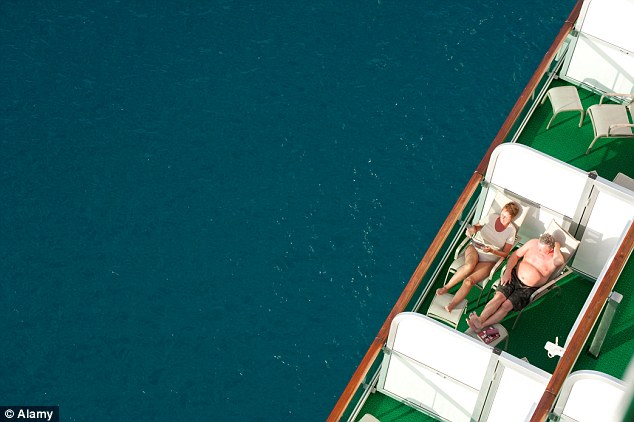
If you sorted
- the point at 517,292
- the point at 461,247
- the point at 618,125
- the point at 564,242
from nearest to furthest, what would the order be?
the point at 517,292 → the point at 564,242 → the point at 461,247 → the point at 618,125

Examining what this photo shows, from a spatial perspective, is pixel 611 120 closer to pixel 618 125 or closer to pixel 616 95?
pixel 618 125

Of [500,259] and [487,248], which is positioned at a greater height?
[487,248]

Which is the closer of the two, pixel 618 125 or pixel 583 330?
pixel 583 330

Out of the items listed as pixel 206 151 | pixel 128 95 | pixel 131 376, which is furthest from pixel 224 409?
pixel 128 95

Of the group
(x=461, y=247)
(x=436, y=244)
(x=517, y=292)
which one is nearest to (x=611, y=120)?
(x=461, y=247)

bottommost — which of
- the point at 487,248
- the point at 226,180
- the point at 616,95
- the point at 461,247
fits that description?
the point at 226,180

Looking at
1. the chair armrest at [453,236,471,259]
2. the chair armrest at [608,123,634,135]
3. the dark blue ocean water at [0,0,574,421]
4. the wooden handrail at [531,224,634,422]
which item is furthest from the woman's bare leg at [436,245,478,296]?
the dark blue ocean water at [0,0,574,421]

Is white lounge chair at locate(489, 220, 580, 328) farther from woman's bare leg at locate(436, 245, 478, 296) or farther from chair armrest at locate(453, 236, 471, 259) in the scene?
chair armrest at locate(453, 236, 471, 259)
